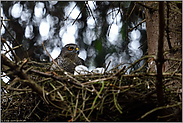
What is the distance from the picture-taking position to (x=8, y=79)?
6.92ft

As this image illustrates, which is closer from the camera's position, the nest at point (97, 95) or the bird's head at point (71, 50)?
the nest at point (97, 95)

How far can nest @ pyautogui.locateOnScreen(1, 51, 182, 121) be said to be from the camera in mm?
1740

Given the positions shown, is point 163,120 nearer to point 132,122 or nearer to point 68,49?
point 132,122

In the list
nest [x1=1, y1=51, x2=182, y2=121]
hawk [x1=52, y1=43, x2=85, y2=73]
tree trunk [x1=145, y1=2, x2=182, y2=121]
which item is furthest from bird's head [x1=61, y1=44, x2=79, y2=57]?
nest [x1=1, y1=51, x2=182, y2=121]

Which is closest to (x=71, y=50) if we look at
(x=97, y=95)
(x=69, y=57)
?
(x=69, y=57)

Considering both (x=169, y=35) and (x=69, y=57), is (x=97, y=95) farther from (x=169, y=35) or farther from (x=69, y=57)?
(x=69, y=57)

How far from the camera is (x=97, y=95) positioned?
1706 mm

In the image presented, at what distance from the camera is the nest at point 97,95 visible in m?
1.74

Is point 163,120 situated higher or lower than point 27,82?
lower

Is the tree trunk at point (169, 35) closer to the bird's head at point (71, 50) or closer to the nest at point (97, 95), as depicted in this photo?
the nest at point (97, 95)

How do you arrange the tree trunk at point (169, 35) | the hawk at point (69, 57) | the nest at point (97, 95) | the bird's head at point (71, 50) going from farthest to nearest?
1. the bird's head at point (71, 50)
2. the hawk at point (69, 57)
3. the tree trunk at point (169, 35)
4. the nest at point (97, 95)

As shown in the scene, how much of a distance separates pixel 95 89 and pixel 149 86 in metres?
0.48

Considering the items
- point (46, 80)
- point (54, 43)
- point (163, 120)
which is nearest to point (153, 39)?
point (163, 120)

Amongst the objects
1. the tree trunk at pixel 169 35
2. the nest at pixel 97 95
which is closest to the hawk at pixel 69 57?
the tree trunk at pixel 169 35
